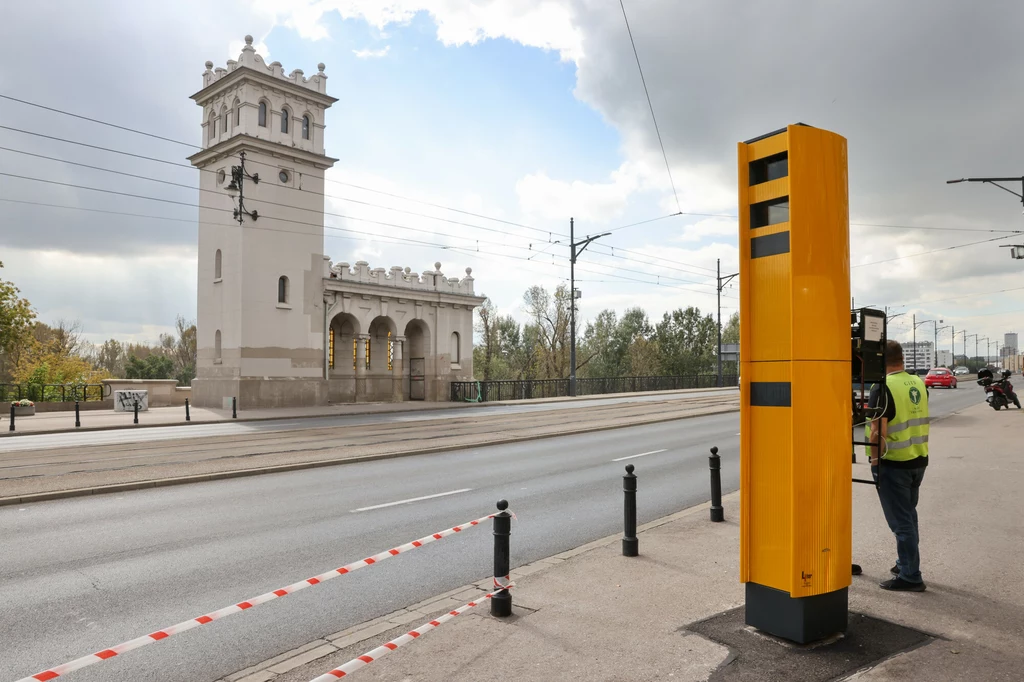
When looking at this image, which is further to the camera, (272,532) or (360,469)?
(360,469)

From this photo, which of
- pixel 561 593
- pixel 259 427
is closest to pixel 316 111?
pixel 259 427

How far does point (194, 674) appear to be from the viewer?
437 centimetres

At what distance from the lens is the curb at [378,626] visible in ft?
14.2

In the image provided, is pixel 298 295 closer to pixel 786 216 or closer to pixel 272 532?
pixel 272 532

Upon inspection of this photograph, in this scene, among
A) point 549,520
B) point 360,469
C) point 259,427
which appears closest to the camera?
point 549,520

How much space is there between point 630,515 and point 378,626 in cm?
271

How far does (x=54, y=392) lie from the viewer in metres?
34.7

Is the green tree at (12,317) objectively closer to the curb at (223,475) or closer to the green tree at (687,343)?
the curb at (223,475)

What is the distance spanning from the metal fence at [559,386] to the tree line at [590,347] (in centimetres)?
1369

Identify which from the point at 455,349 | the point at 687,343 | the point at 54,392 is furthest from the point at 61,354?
the point at 687,343

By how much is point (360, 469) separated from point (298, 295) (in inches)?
868

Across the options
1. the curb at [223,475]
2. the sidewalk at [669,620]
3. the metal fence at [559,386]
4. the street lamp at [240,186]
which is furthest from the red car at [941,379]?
the sidewalk at [669,620]

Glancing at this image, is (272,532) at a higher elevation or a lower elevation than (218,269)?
lower

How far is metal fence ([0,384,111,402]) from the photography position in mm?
32719
